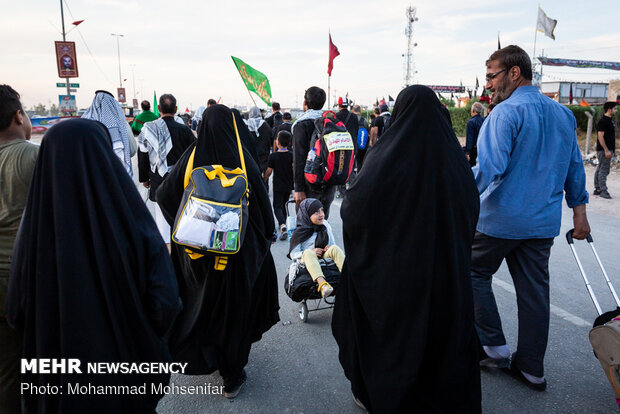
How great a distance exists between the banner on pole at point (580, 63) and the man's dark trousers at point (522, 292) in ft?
144

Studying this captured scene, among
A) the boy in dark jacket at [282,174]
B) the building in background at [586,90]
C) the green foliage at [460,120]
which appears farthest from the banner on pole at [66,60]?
the building in background at [586,90]

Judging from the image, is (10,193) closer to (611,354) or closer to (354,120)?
(611,354)

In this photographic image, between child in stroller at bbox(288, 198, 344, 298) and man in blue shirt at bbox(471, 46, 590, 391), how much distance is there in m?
1.35

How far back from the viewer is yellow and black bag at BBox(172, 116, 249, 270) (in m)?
2.56

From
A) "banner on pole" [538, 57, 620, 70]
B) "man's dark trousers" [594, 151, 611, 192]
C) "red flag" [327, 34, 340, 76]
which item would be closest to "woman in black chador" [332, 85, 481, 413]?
"man's dark trousers" [594, 151, 611, 192]

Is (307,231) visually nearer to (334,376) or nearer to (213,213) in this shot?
(334,376)

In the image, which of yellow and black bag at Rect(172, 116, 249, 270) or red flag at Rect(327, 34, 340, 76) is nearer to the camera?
yellow and black bag at Rect(172, 116, 249, 270)

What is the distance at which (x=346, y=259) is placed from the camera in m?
2.60

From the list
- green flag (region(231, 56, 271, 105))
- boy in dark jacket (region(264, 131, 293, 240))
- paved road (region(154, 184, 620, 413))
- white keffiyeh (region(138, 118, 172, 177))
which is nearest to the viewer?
paved road (region(154, 184, 620, 413))

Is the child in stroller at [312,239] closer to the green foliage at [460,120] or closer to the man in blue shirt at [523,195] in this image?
the man in blue shirt at [523,195]

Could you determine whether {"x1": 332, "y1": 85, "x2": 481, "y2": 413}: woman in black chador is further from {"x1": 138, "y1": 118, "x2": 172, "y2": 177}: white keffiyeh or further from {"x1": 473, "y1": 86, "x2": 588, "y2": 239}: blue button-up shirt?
{"x1": 138, "y1": 118, "x2": 172, "y2": 177}: white keffiyeh

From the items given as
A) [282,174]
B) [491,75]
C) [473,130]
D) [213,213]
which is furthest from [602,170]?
[213,213]

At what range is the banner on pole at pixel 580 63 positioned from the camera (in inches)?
1685

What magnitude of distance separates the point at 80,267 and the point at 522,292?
105 inches
